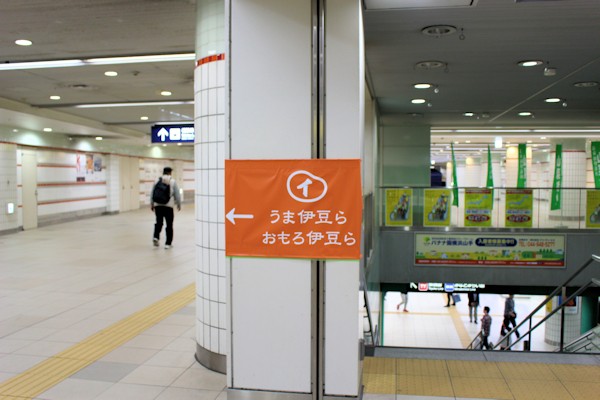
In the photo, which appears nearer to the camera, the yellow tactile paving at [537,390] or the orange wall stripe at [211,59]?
the yellow tactile paving at [537,390]

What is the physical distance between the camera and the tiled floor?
3309 mm

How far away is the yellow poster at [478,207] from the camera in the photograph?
10.4m

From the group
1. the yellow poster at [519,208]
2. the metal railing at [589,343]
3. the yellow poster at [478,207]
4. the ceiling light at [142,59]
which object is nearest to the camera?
the metal railing at [589,343]

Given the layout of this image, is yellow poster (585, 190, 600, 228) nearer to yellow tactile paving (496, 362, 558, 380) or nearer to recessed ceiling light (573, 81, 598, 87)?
recessed ceiling light (573, 81, 598, 87)

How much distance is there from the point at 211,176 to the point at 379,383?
1921 millimetres

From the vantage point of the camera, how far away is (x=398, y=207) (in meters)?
10.8

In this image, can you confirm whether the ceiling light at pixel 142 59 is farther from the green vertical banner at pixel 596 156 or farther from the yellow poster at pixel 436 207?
the green vertical banner at pixel 596 156

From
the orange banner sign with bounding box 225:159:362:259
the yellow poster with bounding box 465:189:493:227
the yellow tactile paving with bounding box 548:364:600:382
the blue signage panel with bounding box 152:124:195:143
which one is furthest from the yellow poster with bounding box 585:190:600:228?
the orange banner sign with bounding box 225:159:362:259

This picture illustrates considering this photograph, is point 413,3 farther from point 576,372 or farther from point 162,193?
point 162,193

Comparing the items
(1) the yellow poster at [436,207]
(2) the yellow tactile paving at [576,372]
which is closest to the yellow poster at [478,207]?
(1) the yellow poster at [436,207]

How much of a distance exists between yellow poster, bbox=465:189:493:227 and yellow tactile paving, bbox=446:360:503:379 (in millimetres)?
7253

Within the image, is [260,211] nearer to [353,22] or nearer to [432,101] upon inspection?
[353,22]

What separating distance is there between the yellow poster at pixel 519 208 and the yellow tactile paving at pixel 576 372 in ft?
23.7

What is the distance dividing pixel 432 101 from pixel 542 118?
409 centimetres
